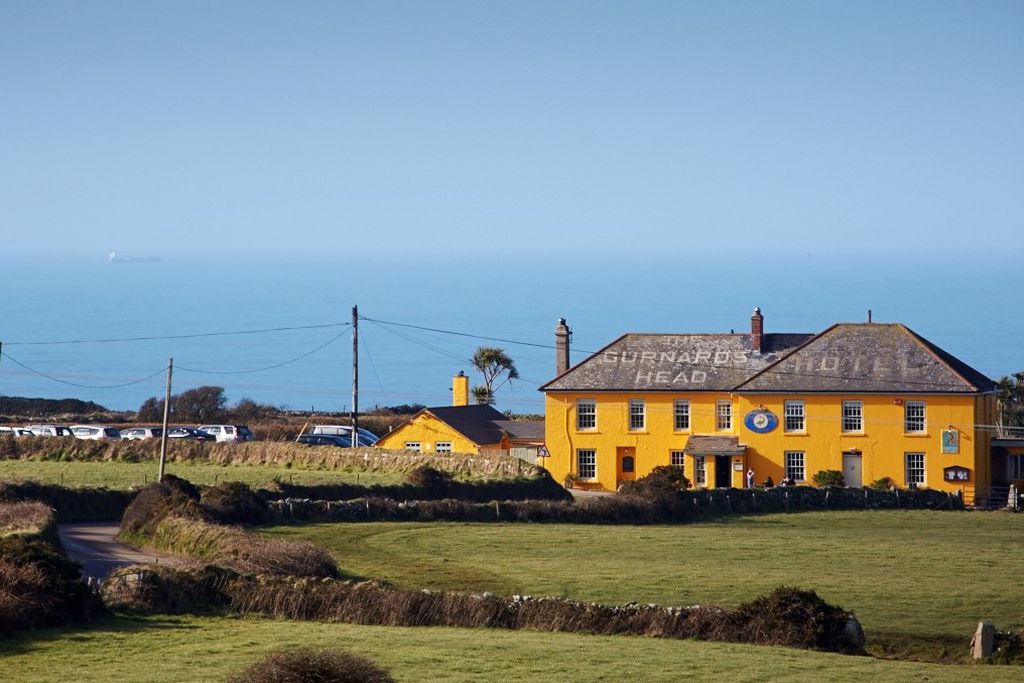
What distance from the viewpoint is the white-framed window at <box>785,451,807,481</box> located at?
62.0 meters

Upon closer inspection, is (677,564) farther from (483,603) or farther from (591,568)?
(483,603)

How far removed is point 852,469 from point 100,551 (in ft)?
107

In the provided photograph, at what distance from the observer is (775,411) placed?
204 ft

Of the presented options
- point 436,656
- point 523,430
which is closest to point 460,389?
point 523,430

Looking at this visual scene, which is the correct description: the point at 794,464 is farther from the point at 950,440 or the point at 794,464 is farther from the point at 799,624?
the point at 799,624

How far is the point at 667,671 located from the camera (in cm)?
2245

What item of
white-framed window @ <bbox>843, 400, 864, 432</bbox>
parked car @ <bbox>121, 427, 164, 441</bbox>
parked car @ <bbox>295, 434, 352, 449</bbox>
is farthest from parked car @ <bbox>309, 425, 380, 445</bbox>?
white-framed window @ <bbox>843, 400, 864, 432</bbox>

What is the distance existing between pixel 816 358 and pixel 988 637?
3776cm

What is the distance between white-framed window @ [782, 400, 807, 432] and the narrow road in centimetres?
2805

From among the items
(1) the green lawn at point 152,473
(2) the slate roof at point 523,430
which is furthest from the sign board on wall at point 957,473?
(1) the green lawn at point 152,473

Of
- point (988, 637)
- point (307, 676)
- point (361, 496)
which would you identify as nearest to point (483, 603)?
point (988, 637)

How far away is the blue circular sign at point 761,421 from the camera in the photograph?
62.1m

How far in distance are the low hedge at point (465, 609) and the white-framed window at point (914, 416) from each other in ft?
116

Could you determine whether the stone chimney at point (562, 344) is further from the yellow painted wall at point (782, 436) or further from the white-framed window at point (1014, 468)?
the white-framed window at point (1014, 468)
